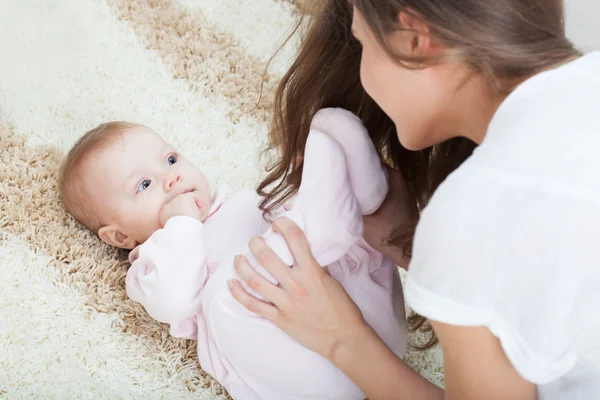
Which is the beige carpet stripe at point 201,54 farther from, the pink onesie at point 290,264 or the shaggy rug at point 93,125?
the pink onesie at point 290,264

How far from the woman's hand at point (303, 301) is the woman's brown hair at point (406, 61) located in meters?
0.18

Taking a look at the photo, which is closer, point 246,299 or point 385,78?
point 385,78

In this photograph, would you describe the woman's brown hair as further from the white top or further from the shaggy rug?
the shaggy rug

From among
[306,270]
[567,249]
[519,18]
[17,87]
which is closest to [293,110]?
[306,270]

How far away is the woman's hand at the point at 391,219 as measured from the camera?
1.24 metres

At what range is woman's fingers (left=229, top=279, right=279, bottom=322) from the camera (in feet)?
3.64

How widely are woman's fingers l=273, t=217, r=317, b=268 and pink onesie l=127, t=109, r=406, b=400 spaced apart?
14mm

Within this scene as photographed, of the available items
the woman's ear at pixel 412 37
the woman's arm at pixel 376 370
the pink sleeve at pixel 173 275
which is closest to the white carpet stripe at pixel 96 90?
the pink sleeve at pixel 173 275

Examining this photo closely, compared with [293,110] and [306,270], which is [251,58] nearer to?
[293,110]

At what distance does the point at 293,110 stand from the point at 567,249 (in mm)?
629

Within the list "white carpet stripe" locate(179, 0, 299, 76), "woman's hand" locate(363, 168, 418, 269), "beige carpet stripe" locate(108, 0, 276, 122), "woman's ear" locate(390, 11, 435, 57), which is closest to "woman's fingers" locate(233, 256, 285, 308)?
"woman's hand" locate(363, 168, 418, 269)

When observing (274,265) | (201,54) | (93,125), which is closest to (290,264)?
(274,265)

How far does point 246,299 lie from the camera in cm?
112

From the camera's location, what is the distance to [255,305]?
111 cm
